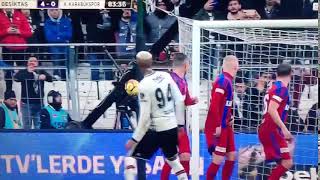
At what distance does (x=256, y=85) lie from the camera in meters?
8.44

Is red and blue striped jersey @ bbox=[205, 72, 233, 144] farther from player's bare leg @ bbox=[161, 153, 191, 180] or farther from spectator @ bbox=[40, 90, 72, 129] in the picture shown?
spectator @ bbox=[40, 90, 72, 129]

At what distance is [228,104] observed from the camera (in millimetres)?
7984

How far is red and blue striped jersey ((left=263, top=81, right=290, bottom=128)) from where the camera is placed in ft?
25.7

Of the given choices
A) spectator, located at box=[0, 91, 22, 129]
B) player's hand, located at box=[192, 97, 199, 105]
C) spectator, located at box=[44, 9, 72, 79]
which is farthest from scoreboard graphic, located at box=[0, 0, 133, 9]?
player's hand, located at box=[192, 97, 199, 105]

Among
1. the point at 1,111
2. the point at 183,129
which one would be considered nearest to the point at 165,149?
the point at 183,129

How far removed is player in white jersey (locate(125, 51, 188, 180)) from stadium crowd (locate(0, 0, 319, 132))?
1.10 metres

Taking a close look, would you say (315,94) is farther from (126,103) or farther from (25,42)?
(25,42)

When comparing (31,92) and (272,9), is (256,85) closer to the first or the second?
(272,9)

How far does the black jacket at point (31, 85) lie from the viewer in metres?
9.38

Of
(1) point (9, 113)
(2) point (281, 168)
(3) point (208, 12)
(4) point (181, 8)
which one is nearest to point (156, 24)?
(4) point (181, 8)

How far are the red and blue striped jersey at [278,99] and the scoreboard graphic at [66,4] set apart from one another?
2.12m

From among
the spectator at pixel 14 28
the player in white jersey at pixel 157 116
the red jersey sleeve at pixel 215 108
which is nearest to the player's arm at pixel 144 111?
the player in white jersey at pixel 157 116

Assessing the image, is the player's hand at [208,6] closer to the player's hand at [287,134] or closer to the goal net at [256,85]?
the goal net at [256,85]

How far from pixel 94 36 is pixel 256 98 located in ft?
10.0
